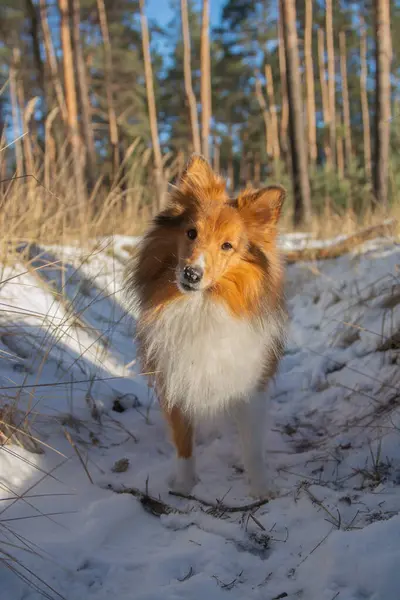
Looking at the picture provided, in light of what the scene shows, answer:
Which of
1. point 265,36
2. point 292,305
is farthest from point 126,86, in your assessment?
point 292,305

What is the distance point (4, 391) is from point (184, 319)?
1074mm

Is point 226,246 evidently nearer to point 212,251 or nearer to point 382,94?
point 212,251

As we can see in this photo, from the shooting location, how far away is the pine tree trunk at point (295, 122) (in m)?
10.2

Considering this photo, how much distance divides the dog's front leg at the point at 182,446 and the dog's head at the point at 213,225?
30.1 inches

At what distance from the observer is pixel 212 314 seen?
101 inches

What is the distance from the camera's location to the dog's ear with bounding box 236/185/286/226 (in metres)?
2.72

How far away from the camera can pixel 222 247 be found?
102 inches

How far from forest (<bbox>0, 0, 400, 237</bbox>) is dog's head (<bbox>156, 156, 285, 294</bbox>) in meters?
2.72

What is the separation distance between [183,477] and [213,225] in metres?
1.48

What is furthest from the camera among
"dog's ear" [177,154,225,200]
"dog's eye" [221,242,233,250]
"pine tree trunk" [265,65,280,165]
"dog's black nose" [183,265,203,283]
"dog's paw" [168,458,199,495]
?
"pine tree trunk" [265,65,280,165]

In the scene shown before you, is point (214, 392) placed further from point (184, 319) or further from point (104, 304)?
point (104, 304)

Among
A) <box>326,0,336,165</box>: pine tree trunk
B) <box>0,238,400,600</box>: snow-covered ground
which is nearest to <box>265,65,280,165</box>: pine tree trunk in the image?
<box>326,0,336,165</box>: pine tree trunk

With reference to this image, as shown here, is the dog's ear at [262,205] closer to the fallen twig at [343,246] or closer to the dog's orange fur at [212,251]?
the dog's orange fur at [212,251]

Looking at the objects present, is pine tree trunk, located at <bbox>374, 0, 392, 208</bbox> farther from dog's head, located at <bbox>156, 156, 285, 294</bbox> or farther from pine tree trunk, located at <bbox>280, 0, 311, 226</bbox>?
dog's head, located at <bbox>156, 156, 285, 294</bbox>
